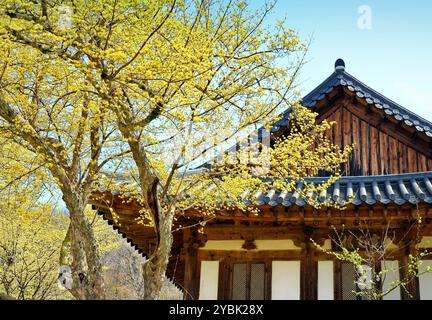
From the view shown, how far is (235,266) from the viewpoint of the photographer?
9.94 meters

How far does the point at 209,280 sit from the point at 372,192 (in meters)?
3.71

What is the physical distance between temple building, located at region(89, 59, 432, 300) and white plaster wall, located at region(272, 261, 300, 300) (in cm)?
2

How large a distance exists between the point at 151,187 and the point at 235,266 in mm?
4746

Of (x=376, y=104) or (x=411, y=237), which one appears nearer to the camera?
(x=411, y=237)

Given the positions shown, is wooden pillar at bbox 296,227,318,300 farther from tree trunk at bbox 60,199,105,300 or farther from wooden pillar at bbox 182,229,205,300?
tree trunk at bbox 60,199,105,300

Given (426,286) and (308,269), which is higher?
(308,269)

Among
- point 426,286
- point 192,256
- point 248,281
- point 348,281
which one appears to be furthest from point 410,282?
point 192,256

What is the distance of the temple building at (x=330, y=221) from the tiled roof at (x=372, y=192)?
18 millimetres

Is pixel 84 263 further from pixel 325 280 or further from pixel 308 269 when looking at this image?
pixel 325 280

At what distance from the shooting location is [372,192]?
8820mm
